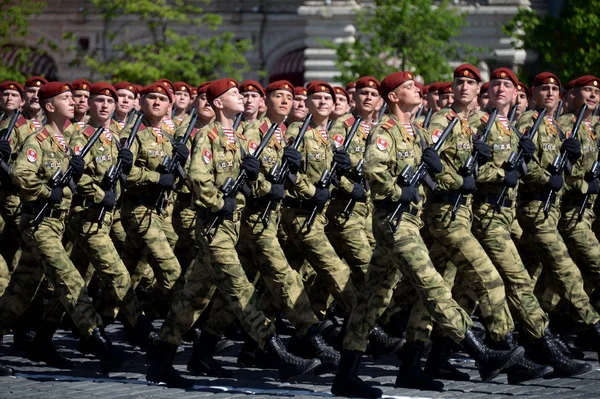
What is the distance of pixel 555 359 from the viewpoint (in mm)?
11133

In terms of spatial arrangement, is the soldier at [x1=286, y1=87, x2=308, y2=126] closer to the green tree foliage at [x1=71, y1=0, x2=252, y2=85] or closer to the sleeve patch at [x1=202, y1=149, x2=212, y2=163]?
the sleeve patch at [x1=202, y1=149, x2=212, y2=163]

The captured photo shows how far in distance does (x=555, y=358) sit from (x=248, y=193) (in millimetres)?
2326

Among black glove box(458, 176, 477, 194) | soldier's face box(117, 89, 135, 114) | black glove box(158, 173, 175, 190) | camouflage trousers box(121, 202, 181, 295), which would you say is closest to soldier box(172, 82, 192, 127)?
soldier's face box(117, 89, 135, 114)

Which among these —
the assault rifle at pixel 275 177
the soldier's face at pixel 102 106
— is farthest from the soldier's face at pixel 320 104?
the soldier's face at pixel 102 106

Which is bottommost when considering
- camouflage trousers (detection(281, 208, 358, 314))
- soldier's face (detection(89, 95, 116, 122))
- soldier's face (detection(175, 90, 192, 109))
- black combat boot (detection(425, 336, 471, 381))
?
black combat boot (detection(425, 336, 471, 381))

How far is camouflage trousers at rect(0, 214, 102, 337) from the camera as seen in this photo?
11531mm

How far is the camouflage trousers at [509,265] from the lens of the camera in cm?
1111

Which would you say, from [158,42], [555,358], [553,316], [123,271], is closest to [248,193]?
[123,271]

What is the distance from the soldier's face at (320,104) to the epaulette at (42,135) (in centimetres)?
213

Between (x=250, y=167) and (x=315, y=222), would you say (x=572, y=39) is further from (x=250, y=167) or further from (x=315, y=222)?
A: (x=250, y=167)

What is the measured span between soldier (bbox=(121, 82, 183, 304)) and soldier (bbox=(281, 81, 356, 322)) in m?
1.03

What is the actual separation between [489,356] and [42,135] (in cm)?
352

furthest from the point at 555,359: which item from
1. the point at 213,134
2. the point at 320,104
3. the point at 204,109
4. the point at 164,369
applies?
the point at 204,109

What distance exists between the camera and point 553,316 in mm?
13461
